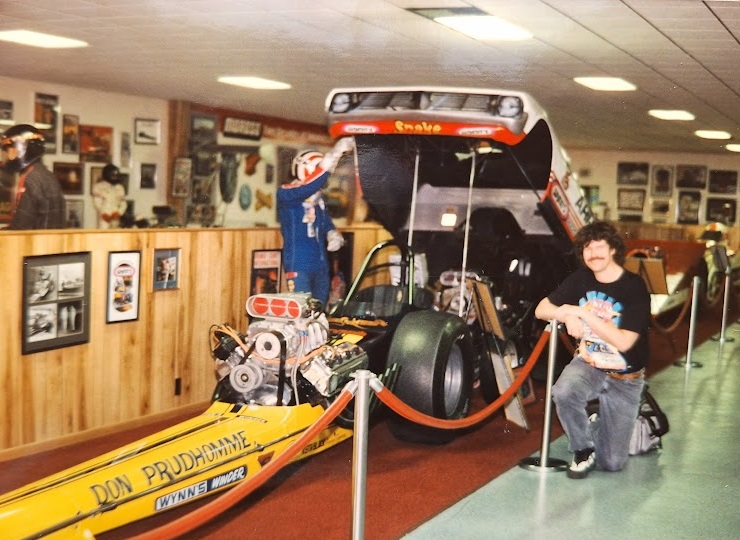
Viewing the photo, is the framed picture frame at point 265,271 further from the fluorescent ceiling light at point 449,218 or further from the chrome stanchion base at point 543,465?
the chrome stanchion base at point 543,465

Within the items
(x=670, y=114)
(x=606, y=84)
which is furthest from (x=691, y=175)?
(x=606, y=84)

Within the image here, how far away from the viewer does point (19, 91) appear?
11.1 m

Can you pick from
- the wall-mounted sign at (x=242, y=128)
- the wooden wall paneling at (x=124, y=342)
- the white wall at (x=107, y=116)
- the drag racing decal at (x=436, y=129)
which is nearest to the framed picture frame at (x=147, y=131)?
the white wall at (x=107, y=116)

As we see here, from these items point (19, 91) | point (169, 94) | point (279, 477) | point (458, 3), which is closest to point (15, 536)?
point (279, 477)

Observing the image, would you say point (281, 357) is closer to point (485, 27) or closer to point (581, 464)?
point (581, 464)

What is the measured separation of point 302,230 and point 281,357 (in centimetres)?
243

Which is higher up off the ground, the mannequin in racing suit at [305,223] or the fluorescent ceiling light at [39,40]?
the fluorescent ceiling light at [39,40]

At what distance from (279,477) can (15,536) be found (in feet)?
6.79

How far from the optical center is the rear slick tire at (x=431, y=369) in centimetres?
588

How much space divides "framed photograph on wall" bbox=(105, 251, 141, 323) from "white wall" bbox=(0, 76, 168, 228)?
5.75 meters

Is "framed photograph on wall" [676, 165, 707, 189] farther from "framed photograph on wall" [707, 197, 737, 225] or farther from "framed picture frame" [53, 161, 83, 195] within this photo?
"framed picture frame" [53, 161, 83, 195]

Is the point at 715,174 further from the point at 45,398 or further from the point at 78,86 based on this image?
the point at 45,398

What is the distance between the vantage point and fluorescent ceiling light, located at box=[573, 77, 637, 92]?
28.7ft

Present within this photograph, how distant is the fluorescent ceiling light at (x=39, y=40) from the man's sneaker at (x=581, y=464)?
5.76m
